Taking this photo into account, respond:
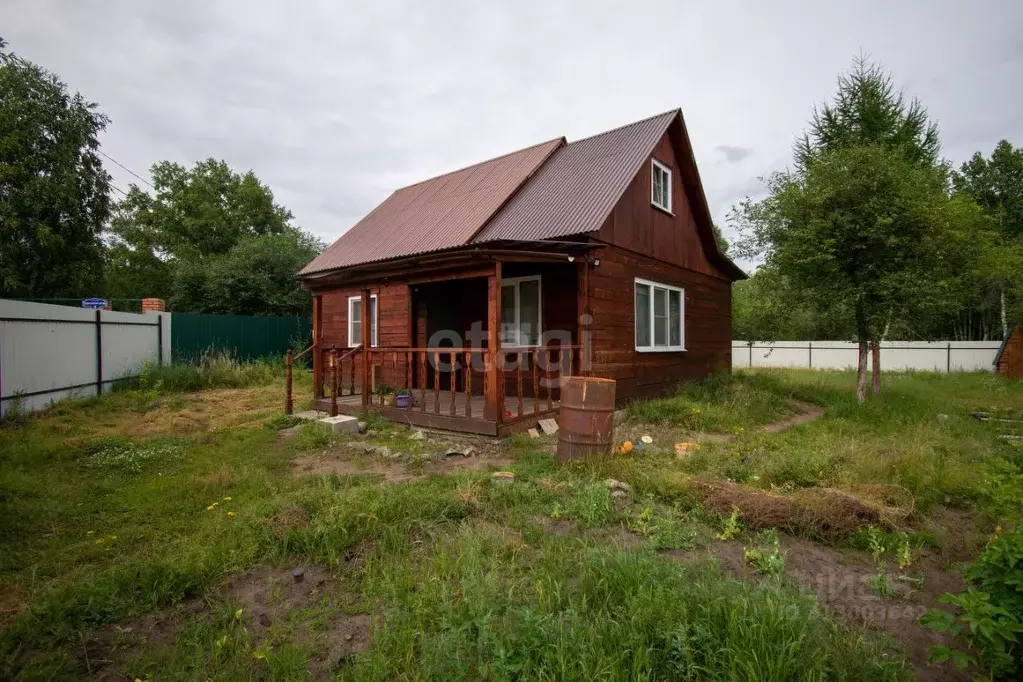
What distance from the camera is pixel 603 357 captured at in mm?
8516

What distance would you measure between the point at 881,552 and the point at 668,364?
713 cm

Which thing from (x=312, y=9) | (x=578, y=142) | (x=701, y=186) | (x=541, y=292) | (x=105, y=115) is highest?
(x=105, y=115)

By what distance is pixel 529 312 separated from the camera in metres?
9.59

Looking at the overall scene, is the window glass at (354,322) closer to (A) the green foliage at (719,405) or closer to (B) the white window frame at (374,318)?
(B) the white window frame at (374,318)

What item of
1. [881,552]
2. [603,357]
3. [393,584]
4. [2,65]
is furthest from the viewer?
[2,65]

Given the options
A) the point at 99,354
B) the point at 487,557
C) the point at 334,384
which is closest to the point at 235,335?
the point at 99,354

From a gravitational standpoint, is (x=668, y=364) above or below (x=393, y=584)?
above

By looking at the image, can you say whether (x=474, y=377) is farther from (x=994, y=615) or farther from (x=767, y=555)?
(x=994, y=615)

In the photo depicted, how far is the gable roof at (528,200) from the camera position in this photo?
8.93 meters

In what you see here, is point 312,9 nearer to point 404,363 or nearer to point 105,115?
point 404,363

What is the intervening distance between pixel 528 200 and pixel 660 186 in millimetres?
2861

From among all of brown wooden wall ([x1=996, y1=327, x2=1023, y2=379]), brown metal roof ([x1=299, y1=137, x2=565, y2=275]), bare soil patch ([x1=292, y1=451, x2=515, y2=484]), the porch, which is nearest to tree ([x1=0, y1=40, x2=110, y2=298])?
brown metal roof ([x1=299, y1=137, x2=565, y2=275])

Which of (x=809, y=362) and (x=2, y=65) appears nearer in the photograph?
(x=2, y=65)

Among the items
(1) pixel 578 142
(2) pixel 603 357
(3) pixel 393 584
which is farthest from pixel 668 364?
(3) pixel 393 584
